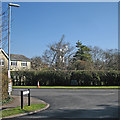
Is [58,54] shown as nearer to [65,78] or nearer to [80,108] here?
[65,78]

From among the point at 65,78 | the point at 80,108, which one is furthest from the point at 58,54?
the point at 80,108

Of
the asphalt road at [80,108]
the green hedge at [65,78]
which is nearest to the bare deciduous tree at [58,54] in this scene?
the green hedge at [65,78]

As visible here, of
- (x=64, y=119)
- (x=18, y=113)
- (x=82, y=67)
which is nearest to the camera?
(x=64, y=119)

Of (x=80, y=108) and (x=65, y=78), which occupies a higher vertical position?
(x=65, y=78)

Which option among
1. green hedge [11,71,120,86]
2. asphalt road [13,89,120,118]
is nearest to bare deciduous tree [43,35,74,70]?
green hedge [11,71,120,86]

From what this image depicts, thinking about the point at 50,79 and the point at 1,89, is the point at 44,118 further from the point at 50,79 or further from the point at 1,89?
the point at 50,79

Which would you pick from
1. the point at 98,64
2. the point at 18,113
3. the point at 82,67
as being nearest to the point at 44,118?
the point at 18,113

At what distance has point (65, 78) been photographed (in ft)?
90.5

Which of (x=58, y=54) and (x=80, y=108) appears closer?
(x=80, y=108)

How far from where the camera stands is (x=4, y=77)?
431 inches

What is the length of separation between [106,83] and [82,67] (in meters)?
9.90

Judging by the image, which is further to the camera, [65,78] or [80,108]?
[65,78]

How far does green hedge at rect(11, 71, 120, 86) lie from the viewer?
89.7 ft

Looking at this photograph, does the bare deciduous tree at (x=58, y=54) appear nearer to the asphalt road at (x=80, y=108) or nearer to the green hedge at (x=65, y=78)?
the green hedge at (x=65, y=78)
